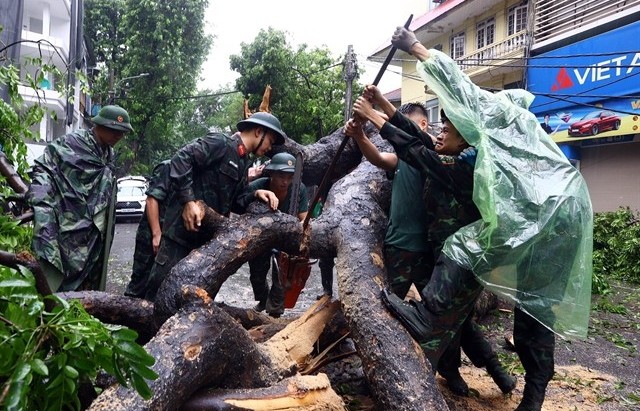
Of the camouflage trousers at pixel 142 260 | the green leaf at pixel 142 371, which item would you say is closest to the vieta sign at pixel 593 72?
the camouflage trousers at pixel 142 260

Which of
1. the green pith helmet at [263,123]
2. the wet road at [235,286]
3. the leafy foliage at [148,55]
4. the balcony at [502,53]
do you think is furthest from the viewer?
the leafy foliage at [148,55]

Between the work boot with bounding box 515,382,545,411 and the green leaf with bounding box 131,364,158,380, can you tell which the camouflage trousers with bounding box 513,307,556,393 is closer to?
the work boot with bounding box 515,382,545,411

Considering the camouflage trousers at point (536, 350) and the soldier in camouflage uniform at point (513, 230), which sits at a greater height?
the soldier in camouflage uniform at point (513, 230)

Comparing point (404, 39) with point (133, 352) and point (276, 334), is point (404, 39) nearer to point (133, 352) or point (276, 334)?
point (276, 334)

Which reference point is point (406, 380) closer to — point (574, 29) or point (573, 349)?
point (573, 349)

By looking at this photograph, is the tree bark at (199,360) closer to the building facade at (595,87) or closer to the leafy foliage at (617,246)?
the leafy foliage at (617,246)

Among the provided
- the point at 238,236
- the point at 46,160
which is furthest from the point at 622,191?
the point at 46,160

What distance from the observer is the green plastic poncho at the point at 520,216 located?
98.9 inches

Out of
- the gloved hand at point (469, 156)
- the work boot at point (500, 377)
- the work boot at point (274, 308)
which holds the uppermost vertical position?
the gloved hand at point (469, 156)

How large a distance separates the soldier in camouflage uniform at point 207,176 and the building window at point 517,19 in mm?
13053

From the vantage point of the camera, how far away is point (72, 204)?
362cm

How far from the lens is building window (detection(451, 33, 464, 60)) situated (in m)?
16.7

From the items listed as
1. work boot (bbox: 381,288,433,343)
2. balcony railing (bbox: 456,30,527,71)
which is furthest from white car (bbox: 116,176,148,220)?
work boot (bbox: 381,288,433,343)

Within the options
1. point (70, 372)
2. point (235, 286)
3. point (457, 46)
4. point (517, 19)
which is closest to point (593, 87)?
point (517, 19)
